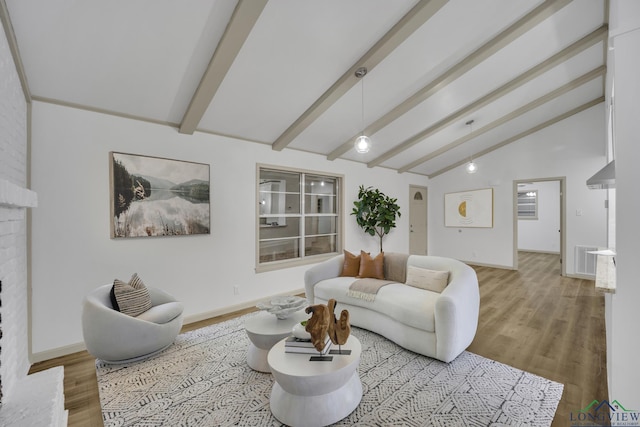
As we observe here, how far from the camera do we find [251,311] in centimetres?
392

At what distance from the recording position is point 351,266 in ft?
12.5

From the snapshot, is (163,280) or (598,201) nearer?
(163,280)

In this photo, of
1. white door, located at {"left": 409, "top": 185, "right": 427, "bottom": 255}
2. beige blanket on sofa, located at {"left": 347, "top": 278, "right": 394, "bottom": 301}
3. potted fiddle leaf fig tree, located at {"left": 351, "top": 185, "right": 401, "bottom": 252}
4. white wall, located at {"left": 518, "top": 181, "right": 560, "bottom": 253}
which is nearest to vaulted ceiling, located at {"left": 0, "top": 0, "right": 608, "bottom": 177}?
potted fiddle leaf fig tree, located at {"left": 351, "top": 185, "right": 401, "bottom": 252}

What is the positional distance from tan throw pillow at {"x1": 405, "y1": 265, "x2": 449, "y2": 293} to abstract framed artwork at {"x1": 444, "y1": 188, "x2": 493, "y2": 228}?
4.59 metres

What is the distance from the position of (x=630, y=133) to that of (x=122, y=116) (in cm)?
412

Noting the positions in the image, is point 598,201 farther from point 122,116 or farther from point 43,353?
point 43,353

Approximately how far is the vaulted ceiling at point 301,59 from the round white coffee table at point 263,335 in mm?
2289

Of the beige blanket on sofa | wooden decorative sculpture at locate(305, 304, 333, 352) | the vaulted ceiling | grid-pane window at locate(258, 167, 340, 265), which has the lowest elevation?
the beige blanket on sofa

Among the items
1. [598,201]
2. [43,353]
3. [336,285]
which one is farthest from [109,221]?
[598,201]

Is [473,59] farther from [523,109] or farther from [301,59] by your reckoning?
[523,109]

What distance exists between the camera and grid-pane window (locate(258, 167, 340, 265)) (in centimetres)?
448

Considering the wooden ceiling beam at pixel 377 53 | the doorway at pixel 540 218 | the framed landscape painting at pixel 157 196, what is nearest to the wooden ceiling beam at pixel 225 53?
the framed landscape painting at pixel 157 196

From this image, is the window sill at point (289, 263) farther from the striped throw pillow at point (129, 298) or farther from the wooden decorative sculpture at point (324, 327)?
the wooden decorative sculpture at point (324, 327)

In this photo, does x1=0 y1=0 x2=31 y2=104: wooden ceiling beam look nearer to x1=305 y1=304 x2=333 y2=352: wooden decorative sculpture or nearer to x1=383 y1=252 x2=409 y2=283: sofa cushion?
x1=305 y1=304 x2=333 y2=352: wooden decorative sculpture
